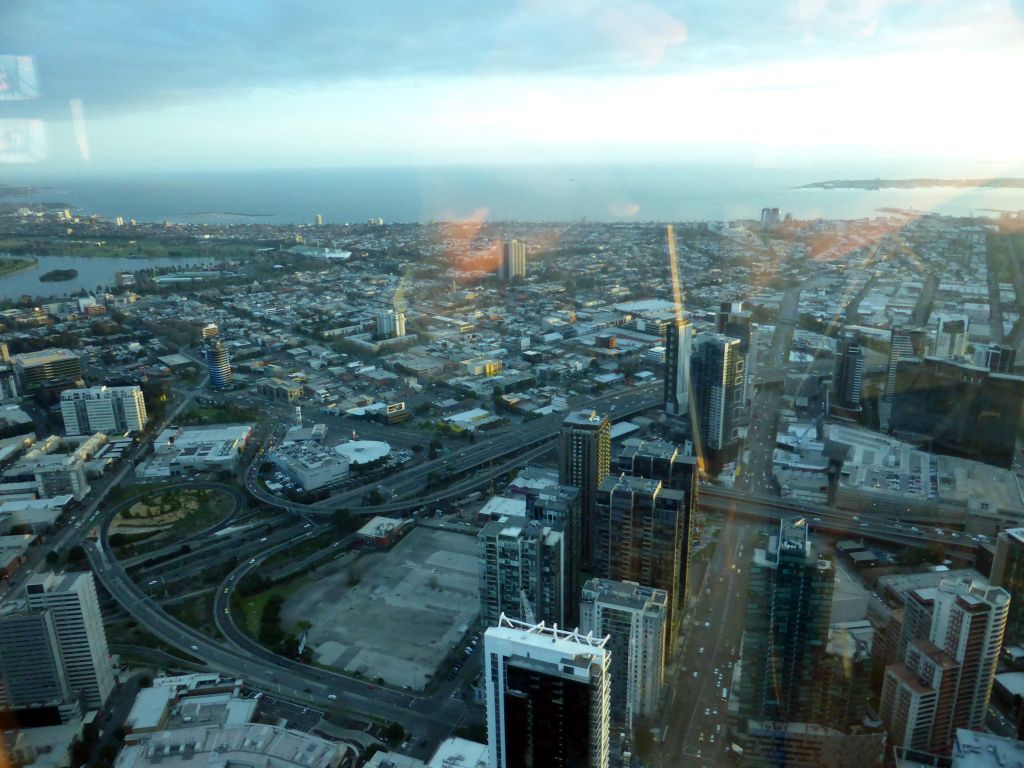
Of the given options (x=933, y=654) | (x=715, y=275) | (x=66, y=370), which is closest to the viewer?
(x=933, y=654)

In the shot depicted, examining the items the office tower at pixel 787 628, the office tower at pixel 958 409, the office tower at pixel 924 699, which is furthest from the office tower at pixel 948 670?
the office tower at pixel 958 409

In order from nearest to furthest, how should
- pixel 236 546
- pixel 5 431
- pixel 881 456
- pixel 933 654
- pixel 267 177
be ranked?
pixel 933 654
pixel 236 546
pixel 881 456
pixel 5 431
pixel 267 177

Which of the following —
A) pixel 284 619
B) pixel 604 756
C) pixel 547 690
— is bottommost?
pixel 284 619

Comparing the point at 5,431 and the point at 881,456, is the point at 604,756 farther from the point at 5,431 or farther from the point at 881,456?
the point at 5,431

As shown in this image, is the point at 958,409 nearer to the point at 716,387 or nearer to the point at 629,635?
the point at 716,387

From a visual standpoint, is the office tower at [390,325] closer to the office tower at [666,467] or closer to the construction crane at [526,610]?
the office tower at [666,467]

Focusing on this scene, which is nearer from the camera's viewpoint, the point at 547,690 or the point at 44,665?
the point at 547,690

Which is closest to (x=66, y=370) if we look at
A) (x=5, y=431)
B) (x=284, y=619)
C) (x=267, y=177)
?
(x=5, y=431)

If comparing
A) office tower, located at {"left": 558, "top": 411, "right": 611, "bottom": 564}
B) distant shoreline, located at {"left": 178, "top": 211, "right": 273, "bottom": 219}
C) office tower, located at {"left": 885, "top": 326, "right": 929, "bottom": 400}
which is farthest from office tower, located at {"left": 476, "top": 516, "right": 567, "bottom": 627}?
distant shoreline, located at {"left": 178, "top": 211, "right": 273, "bottom": 219}
